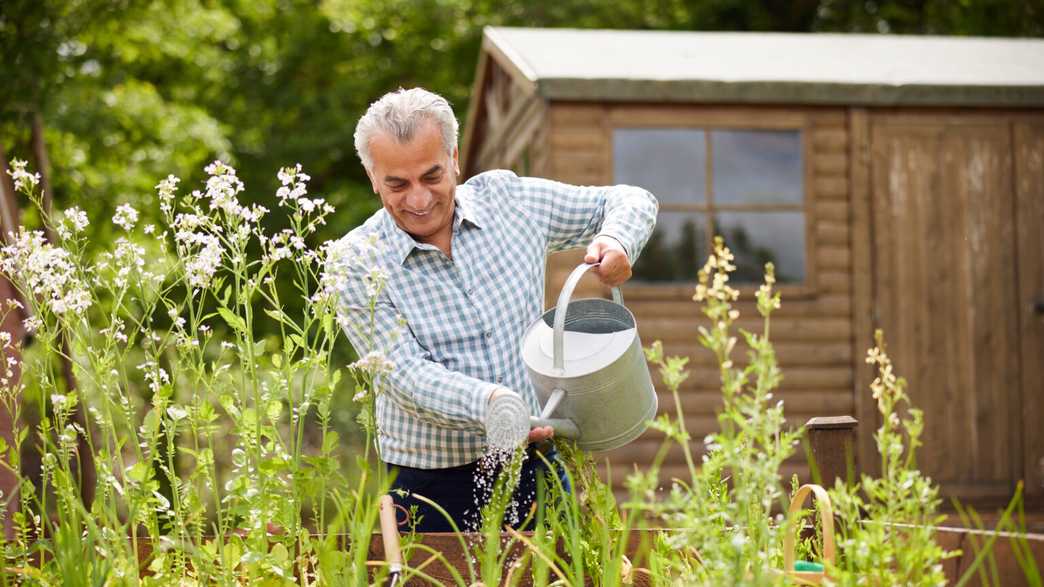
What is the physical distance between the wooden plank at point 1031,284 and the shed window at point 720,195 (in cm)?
147

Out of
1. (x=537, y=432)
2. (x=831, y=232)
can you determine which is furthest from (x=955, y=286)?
(x=537, y=432)

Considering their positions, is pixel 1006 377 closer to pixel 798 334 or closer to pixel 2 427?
pixel 798 334

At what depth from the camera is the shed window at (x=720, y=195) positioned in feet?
25.1

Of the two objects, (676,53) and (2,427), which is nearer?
(2,427)

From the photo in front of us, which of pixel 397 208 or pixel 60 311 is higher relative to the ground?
pixel 397 208

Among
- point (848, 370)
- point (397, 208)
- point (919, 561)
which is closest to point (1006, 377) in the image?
point (848, 370)

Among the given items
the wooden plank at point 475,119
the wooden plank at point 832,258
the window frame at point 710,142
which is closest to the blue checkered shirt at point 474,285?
the window frame at point 710,142

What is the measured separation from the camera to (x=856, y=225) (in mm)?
7750

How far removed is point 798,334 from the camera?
764cm

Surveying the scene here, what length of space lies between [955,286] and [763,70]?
6.08 feet

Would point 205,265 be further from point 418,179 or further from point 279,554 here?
point 418,179

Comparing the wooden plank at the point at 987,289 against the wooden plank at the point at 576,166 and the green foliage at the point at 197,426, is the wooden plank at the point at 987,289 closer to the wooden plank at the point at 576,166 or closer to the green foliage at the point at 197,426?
the wooden plank at the point at 576,166

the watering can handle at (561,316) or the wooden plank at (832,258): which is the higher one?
the wooden plank at (832,258)

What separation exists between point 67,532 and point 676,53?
7283mm
